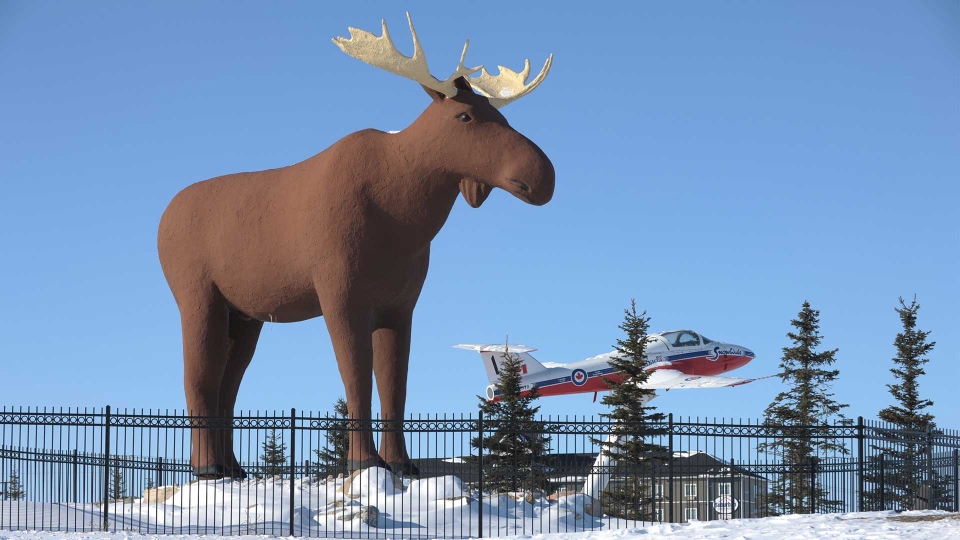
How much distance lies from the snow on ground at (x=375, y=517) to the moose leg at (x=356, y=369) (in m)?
0.38

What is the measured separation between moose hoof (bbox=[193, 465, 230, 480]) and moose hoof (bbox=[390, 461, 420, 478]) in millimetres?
3013

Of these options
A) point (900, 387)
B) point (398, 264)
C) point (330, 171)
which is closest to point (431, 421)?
point (398, 264)

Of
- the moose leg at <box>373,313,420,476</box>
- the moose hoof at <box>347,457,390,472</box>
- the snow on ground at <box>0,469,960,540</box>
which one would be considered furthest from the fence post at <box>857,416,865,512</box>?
the moose hoof at <box>347,457,390,472</box>

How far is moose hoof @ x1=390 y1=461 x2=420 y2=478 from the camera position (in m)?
17.6

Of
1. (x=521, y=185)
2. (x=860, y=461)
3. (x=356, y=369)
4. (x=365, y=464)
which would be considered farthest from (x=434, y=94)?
(x=860, y=461)

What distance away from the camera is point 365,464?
17.2 metres

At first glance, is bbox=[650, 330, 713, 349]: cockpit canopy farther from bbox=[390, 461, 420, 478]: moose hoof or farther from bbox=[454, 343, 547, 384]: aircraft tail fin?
bbox=[390, 461, 420, 478]: moose hoof

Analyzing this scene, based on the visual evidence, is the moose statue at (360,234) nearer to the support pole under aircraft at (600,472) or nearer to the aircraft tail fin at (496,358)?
the support pole under aircraft at (600,472)

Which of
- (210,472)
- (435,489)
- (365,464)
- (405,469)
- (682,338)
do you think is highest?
(682,338)

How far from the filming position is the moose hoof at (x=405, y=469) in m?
17.6

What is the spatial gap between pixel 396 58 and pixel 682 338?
98.8 feet

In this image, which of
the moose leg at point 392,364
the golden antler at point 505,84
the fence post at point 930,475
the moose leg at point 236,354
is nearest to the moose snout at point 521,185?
the golden antler at point 505,84

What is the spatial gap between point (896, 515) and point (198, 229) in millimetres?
11778

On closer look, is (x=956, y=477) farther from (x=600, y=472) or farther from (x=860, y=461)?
(x=600, y=472)
